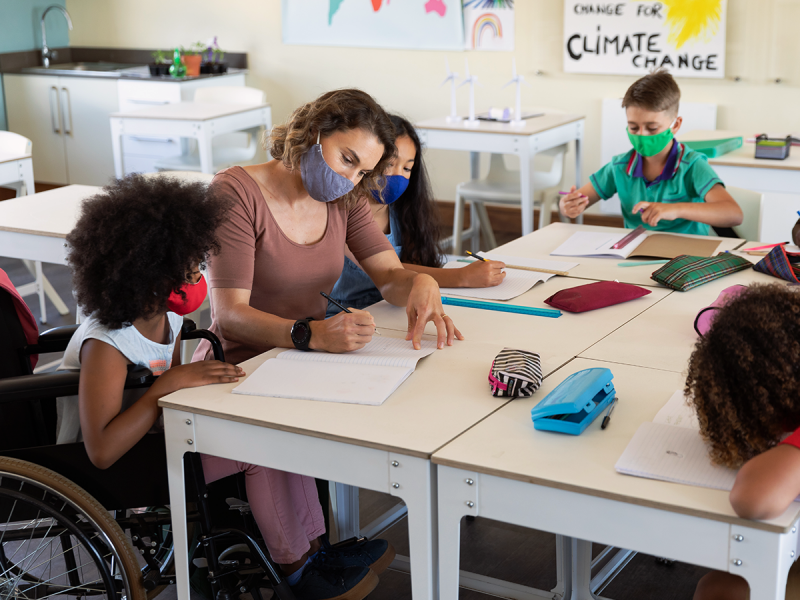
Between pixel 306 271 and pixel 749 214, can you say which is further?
pixel 749 214

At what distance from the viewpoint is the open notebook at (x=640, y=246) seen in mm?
2270

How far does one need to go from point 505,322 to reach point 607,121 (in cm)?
351

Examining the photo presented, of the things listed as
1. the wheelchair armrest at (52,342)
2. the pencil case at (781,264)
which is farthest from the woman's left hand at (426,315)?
the pencil case at (781,264)

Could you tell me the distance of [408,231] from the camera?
2.25 meters

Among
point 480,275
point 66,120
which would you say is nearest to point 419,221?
point 480,275

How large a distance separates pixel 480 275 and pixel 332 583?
0.78 m

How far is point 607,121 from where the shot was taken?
4.96 meters

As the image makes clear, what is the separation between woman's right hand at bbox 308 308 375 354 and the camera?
5.02 feet

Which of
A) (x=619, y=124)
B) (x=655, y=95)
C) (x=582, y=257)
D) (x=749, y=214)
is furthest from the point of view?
(x=619, y=124)

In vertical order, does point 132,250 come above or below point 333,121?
below

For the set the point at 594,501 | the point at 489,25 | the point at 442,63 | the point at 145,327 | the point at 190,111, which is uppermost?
the point at 489,25

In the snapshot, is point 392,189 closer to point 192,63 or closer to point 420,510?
point 420,510

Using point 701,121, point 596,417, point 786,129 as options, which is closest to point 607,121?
point 701,121

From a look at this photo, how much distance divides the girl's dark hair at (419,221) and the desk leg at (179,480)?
1.02m
